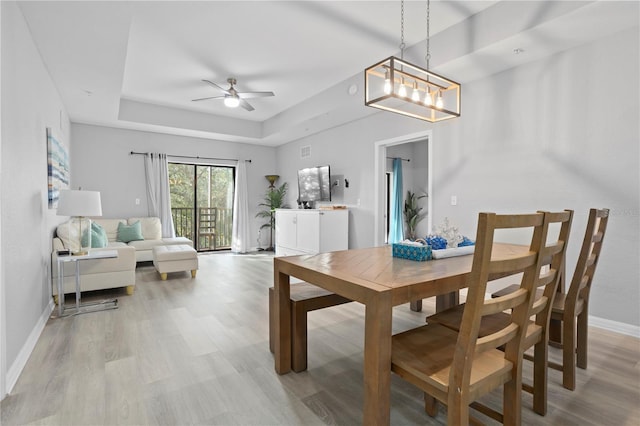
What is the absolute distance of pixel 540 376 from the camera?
157cm

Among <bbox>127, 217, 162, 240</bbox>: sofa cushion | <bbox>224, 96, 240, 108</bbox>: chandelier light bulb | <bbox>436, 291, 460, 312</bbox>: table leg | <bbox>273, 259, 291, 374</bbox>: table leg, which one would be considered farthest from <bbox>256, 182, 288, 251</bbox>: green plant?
<bbox>273, 259, 291, 374</bbox>: table leg

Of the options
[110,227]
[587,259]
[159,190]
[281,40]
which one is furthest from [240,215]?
[587,259]

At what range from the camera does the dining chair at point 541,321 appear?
55.2 inches

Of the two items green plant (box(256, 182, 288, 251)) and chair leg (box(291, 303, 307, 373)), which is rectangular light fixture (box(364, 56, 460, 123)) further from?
green plant (box(256, 182, 288, 251))

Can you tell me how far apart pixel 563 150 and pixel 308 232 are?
146 inches

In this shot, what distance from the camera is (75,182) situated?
5559 mm

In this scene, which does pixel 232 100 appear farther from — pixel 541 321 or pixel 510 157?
pixel 541 321

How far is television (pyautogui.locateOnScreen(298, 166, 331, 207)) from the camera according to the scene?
19.3ft

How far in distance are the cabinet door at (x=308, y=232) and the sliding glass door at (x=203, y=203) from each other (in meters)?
2.38


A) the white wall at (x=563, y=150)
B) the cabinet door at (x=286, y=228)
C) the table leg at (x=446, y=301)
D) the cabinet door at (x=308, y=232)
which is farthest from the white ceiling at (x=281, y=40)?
the table leg at (x=446, y=301)

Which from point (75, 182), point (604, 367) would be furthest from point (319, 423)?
point (75, 182)

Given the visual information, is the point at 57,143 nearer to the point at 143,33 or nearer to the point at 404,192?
the point at 143,33

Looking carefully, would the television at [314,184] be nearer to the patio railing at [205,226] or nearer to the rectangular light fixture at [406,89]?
the patio railing at [205,226]

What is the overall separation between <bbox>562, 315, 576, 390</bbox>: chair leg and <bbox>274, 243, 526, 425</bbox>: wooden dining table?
0.51 meters
